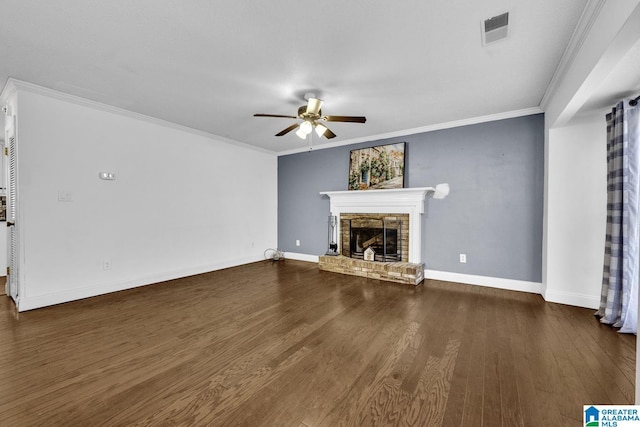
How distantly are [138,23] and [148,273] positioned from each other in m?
3.24

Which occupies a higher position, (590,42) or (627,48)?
(590,42)

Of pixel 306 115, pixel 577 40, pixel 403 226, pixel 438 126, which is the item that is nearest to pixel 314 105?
pixel 306 115

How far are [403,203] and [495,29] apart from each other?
2.67 metres

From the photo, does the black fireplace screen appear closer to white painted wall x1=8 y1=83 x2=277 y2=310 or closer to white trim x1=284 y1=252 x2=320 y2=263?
white trim x1=284 y1=252 x2=320 y2=263

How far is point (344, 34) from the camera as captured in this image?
1.97m

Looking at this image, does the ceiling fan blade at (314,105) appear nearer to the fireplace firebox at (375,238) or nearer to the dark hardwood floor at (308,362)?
the dark hardwood floor at (308,362)

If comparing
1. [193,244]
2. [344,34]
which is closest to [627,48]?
[344,34]

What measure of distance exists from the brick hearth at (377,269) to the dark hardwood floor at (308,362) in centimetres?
69

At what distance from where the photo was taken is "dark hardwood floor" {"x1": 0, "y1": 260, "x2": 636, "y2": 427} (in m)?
1.42

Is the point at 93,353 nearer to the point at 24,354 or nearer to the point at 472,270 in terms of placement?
the point at 24,354

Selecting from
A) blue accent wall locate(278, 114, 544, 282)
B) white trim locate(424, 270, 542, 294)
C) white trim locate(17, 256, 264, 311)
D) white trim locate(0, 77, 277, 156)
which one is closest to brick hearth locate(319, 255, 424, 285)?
white trim locate(424, 270, 542, 294)

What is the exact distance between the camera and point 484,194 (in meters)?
3.73

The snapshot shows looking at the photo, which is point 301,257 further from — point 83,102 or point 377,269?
point 83,102

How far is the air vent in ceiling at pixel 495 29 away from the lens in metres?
1.83
